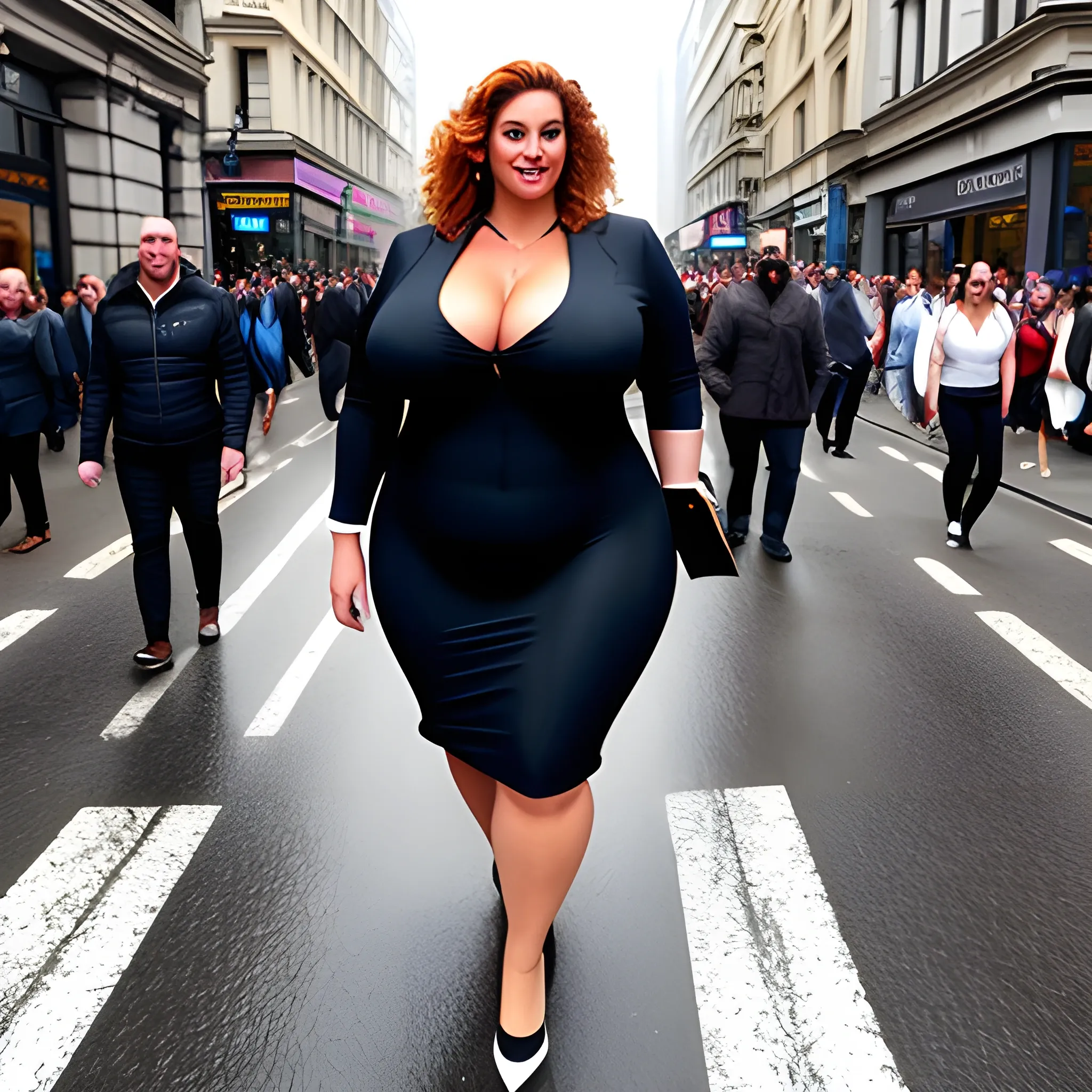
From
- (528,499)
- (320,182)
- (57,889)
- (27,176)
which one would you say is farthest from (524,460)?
(320,182)

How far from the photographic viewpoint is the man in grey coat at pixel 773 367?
824 centimetres

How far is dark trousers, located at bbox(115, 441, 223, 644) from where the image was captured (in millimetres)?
5855

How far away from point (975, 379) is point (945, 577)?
149cm

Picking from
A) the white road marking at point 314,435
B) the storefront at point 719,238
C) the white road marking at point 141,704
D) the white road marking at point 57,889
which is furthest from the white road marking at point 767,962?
the storefront at point 719,238

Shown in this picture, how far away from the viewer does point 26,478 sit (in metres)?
8.79

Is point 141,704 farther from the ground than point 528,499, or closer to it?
closer to it

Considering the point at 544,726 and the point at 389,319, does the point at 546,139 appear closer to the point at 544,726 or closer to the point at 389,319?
the point at 389,319

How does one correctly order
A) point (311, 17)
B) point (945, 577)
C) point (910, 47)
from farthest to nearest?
point (311, 17) < point (910, 47) < point (945, 577)

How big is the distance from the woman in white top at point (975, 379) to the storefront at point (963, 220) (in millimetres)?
14846

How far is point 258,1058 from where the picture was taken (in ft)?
9.32

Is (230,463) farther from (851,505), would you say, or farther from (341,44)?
(341,44)

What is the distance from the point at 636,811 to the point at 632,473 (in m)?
1.89

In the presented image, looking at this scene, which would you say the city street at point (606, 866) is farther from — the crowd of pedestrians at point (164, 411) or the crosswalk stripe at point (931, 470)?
the crosswalk stripe at point (931, 470)

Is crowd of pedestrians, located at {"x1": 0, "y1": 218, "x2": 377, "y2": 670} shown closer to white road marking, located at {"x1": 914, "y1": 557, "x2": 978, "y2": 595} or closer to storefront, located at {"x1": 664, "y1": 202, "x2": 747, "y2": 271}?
white road marking, located at {"x1": 914, "y1": 557, "x2": 978, "y2": 595}
